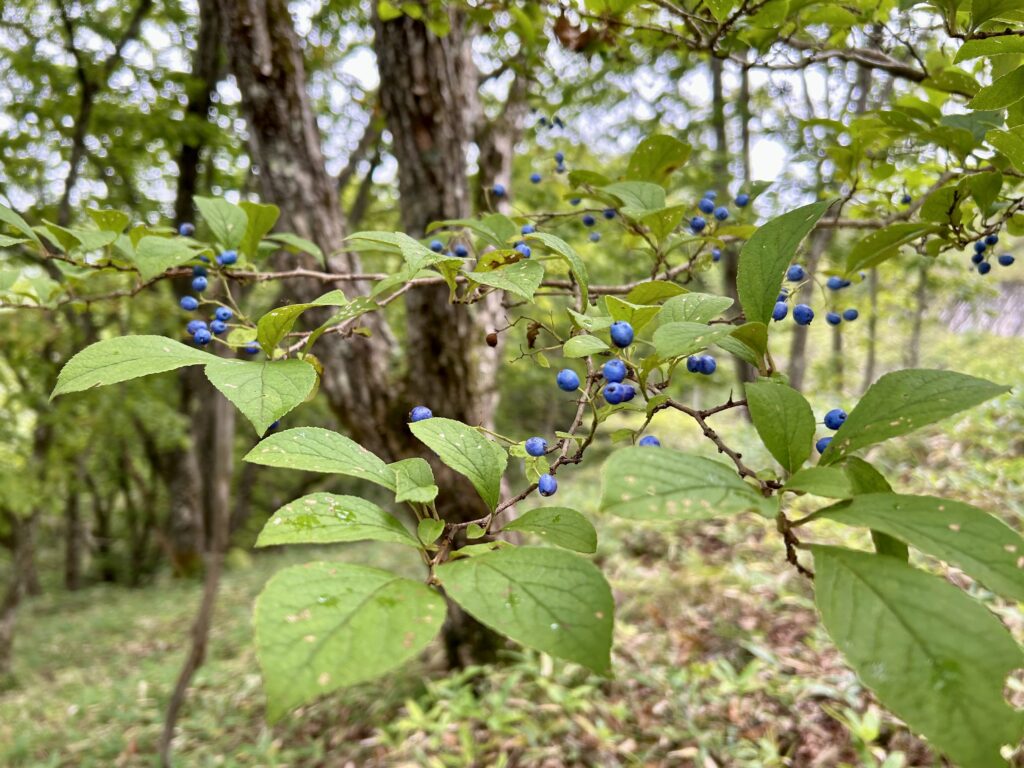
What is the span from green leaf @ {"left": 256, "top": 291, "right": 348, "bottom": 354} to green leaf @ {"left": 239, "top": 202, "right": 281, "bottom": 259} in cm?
47

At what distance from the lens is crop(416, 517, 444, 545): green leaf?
25.2 inches

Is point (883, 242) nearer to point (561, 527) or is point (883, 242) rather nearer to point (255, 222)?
point (561, 527)

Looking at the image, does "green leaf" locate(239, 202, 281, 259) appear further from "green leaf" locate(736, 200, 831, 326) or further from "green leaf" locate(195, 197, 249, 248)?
"green leaf" locate(736, 200, 831, 326)

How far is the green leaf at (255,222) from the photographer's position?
3.89ft

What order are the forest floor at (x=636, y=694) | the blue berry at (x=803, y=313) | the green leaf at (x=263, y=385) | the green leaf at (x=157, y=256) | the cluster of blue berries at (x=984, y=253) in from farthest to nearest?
the forest floor at (x=636, y=694), the cluster of blue berries at (x=984, y=253), the green leaf at (x=157, y=256), the blue berry at (x=803, y=313), the green leaf at (x=263, y=385)

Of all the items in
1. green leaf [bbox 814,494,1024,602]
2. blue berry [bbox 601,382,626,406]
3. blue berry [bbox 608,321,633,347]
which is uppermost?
blue berry [bbox 608,321,633,347]

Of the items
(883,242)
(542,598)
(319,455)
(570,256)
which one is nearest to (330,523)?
(319,455)

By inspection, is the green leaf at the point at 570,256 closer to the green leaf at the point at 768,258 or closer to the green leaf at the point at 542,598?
the green leaf at the point at 768,258

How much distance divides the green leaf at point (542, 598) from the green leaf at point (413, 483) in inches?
4.2

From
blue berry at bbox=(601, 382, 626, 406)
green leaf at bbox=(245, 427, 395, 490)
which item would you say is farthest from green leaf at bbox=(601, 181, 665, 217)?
green leaf at bbox=(245, 427, 395, 490)

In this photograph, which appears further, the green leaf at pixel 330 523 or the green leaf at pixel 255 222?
the green leaf at pixel 255 222

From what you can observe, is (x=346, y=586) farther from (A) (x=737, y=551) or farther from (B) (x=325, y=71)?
(B) (x=325, y=71)

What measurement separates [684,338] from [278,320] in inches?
21.5

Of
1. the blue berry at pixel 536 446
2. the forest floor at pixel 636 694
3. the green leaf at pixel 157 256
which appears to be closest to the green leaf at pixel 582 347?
the blue berry at pixel 536 446
